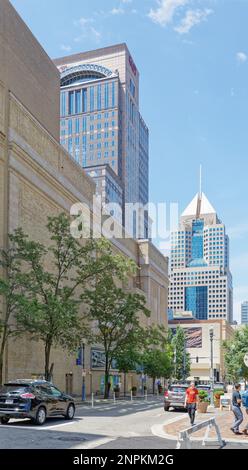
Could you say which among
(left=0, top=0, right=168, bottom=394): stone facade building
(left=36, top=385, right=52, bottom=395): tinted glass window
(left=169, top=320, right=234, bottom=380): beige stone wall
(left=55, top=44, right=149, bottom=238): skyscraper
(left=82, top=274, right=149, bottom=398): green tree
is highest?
(left=55, top=44, right=149, bottom=238): skyscraper

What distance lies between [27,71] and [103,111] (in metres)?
129

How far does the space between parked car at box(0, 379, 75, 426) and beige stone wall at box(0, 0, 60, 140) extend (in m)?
27.2

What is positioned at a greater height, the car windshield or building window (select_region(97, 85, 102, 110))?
building window (select_region(97, 85, 102, 110))

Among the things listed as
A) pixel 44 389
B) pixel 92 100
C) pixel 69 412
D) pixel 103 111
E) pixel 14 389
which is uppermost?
pixel 92 100

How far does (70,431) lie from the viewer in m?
20.0

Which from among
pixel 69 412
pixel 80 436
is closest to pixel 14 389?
pixel 69 412

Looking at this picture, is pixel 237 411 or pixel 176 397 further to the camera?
pixel 176 397

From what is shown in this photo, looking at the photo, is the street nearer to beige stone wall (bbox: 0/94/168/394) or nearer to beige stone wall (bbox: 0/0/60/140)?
beige stone wall (bbox: 0/94/168/394)

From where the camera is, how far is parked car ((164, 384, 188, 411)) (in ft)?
114

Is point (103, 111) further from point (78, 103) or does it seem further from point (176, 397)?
point (176, 397)

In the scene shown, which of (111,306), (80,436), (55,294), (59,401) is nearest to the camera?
(80,436)

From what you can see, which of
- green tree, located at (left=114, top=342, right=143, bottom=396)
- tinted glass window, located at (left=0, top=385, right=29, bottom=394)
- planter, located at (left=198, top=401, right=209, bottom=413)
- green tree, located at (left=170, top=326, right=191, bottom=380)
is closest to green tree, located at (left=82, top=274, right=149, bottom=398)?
green tree, located at (left=114, top=342, right=143, bottom=396)

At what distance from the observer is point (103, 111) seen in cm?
17625

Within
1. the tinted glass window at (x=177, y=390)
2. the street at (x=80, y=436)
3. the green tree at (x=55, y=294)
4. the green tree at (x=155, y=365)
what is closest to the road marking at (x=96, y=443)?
the street at (x=80, y=436)
